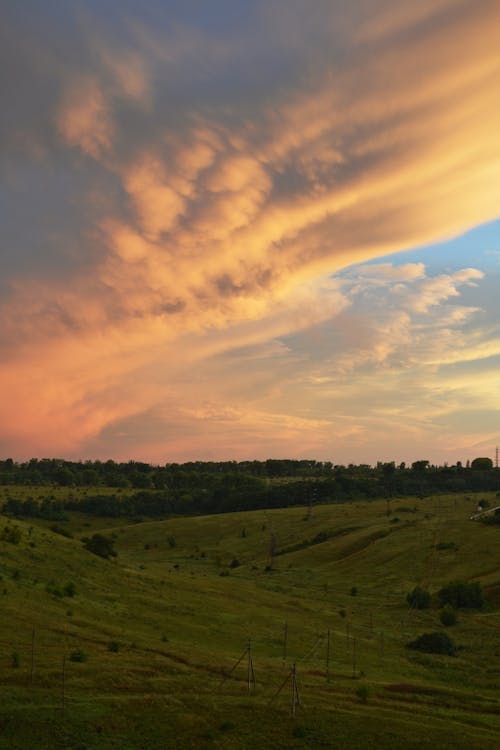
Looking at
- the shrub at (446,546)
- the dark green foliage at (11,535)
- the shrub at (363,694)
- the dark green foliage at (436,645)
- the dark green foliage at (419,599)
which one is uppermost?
the dark green foliage at (11,535)

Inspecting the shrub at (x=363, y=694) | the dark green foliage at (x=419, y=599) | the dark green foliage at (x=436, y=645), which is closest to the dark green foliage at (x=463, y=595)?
the dark green foliage at (x=419, y=599)

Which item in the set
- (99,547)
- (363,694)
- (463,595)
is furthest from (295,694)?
(463,595)

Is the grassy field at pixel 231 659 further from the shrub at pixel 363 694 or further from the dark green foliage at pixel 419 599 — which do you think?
the dark green foliage at pixel 419 599

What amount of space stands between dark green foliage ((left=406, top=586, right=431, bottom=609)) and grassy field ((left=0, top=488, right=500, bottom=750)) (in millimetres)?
2764

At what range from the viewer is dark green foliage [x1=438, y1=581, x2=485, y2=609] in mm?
88812

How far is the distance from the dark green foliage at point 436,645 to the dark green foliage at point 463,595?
26.8 metres

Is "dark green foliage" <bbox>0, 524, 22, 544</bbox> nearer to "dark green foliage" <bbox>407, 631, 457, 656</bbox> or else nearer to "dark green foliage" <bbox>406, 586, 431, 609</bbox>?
"dark green foliage" <bbox>407, 631, 457, 656</bbox>

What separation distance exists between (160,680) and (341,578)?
282 ft

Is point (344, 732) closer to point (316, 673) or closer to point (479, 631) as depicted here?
point (316, 673)

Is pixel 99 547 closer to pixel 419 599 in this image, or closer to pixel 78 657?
pixel 419 599

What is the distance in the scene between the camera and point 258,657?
4897 cm

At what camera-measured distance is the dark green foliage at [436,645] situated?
6228cm

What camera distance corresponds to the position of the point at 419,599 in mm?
91188

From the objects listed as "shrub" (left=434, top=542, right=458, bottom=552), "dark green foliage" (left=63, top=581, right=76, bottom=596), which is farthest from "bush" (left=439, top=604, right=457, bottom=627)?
"dark green foliage" (left=63, top=581, right=76, bottom=596)
